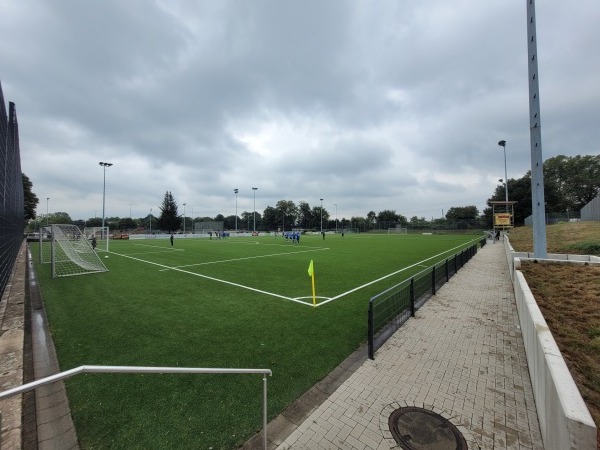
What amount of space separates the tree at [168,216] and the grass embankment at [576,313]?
274 feet

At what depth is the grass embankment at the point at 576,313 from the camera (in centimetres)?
430

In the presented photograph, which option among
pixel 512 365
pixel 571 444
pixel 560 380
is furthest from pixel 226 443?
pixel 512 365

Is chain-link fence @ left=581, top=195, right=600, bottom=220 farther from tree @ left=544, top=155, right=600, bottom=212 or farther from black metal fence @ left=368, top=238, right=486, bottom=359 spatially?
black metal fence @ left=368, top=238, right=486, bottom=359

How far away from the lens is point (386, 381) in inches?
189

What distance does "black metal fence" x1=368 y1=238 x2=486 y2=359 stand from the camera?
19.4 ft

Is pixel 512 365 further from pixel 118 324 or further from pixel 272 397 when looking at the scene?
pixel 118 324

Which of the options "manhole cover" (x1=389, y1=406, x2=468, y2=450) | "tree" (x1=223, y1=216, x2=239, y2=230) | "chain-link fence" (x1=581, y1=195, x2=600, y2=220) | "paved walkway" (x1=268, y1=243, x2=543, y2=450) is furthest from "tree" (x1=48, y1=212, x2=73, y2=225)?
"chain-link fence" (x1=581, y1=195, x2=600, y2=220)

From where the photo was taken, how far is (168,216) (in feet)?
264

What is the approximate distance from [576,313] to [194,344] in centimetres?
855

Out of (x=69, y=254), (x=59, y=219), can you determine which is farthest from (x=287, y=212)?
(x=69, y=254)

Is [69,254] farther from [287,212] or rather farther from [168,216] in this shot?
[287,212]

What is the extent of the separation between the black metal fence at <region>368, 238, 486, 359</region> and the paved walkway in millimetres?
248

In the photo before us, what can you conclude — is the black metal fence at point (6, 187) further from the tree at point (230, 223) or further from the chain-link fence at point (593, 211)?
the tree at point (230, 223)

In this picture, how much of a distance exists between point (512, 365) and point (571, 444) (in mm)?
3617
